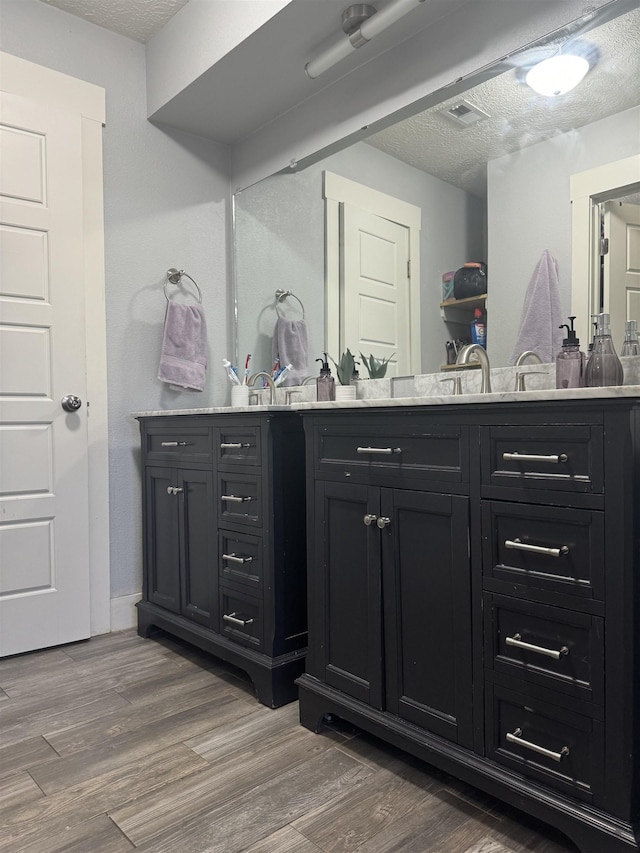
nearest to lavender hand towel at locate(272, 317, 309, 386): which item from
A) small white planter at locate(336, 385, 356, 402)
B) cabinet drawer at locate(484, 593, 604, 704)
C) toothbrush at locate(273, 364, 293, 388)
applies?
toothbrush at locate(273, 364, 293, 388)

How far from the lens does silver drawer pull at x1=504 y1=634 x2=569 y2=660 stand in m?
1.13

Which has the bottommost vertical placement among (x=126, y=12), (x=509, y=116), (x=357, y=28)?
(x=509, y=116)

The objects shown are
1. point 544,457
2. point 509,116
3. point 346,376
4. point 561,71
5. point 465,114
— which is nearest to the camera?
point 544,457

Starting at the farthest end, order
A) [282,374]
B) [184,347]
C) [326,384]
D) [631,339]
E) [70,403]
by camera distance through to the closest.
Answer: [184,347] → [282,374] → [70,403] → [326,384] → [631,339]

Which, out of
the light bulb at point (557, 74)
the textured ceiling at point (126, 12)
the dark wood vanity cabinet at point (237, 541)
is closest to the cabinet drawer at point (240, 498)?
the dark wood vanity cabinet at point (237, 541)

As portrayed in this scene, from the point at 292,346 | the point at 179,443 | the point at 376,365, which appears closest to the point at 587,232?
the point at 376,365

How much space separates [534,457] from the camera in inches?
45.7

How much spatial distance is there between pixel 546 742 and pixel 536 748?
22mm

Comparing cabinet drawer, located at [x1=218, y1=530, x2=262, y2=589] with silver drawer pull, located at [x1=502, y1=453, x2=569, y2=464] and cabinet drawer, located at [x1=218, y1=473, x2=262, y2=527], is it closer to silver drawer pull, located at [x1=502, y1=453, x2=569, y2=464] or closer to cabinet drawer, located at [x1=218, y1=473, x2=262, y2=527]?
cabinet drawer, located at [x1=218, y1=473, x2=262, y2=527]

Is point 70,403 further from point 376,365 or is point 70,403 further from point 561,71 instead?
point 561,71

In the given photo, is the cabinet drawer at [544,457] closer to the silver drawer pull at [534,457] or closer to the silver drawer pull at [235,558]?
the silver drawer pull at [534,457]

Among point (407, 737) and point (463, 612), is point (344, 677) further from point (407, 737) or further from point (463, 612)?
point (463, 612)

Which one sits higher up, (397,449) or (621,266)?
(621,266)

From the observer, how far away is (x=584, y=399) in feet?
3.54
